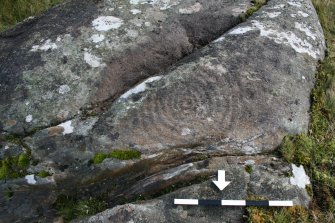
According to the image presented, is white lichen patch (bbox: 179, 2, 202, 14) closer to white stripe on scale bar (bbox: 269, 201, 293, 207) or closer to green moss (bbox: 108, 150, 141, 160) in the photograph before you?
green moss (bbox: 108, 150, 141, 160)

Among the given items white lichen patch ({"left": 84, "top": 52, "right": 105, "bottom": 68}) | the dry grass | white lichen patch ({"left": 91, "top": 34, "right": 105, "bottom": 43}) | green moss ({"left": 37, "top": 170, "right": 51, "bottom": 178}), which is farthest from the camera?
A: the dry grass

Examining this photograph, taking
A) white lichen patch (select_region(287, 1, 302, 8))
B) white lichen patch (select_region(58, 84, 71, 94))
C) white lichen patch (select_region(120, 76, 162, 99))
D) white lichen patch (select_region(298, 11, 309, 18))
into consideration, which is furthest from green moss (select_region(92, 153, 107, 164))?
white lichen patch (select_region(287, 1, 302, 8))

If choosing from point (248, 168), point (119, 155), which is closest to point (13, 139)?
point (119, 155)

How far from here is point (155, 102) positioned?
581cm

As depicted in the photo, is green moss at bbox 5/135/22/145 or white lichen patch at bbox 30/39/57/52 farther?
white lichen patch at bbox 30/39/57/52

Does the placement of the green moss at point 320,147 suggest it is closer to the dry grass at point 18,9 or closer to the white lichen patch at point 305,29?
the white lichen patch at point 305,29

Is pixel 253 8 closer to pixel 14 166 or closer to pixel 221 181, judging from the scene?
pixel 221 181

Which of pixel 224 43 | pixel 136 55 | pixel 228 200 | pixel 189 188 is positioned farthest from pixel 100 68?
pixel 228 200

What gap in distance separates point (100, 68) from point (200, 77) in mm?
1526

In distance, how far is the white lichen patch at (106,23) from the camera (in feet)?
22.9

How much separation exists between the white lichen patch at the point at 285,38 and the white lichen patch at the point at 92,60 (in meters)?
2.13

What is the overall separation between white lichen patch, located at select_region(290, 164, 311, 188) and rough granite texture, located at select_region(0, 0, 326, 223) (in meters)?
0.02

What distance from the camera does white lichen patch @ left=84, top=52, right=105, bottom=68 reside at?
21.2 feet

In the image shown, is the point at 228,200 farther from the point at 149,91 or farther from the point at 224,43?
the point at 224,43
